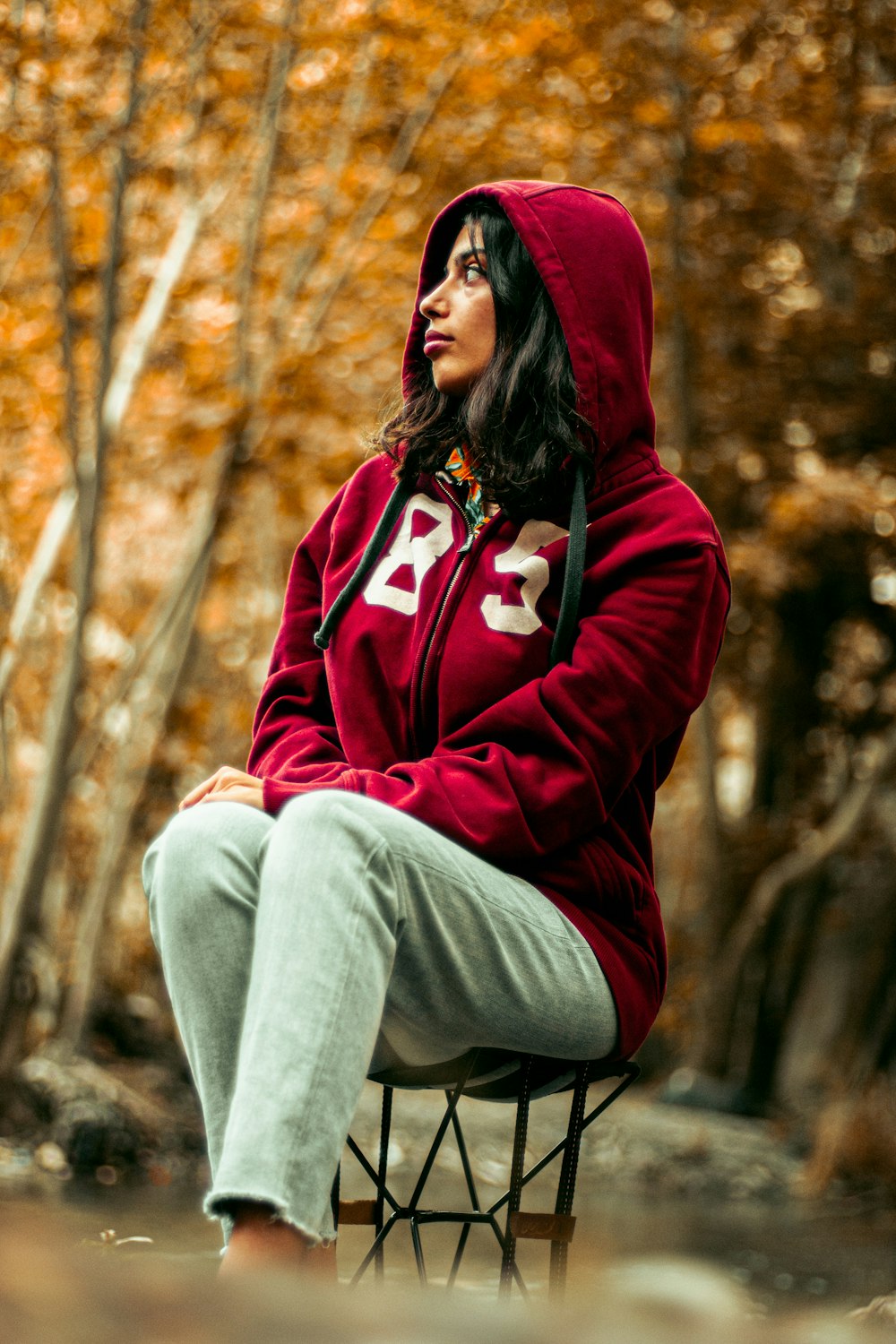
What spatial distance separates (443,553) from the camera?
6.66ft

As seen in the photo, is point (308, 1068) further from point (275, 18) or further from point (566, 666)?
point (275, 18)

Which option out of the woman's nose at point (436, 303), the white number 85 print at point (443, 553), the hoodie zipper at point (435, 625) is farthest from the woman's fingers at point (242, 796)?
the woman's nose at point (436, 303)

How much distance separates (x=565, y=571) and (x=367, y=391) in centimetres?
537

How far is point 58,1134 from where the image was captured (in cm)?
475

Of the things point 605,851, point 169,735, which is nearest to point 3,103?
point 169,735

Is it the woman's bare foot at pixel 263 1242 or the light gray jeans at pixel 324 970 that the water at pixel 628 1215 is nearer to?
the light gray jeans at pixel 324 970

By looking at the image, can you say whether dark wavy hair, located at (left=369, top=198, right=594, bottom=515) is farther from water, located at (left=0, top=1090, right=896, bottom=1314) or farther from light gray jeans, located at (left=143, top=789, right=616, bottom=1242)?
water, located at (left=0, top=1090, right=896, bottom=1314)

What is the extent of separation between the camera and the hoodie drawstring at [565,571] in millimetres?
1864

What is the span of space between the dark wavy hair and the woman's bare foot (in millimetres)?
1042

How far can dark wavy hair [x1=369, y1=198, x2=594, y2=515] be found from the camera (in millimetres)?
1972

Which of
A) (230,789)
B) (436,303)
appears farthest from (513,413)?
(230,789)

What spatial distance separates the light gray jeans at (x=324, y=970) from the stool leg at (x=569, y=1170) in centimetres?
9

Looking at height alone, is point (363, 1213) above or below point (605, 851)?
below

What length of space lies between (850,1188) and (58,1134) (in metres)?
3.51
